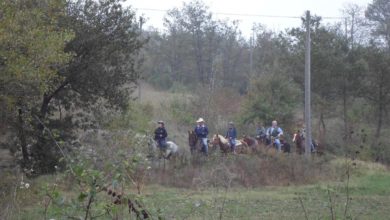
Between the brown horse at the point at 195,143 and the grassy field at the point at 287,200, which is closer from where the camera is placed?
the grassy field at the point at 287,200

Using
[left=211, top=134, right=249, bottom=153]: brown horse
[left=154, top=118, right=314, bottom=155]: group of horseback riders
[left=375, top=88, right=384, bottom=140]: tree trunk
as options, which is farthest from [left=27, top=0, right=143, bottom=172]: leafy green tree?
[left=375, top=88, right=384, bottom=140]: tree trunk

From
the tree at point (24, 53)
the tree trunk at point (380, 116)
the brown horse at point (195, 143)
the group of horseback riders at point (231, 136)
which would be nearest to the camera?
the tree at point (24, 53)

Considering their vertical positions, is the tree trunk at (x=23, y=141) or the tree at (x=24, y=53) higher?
the tree at (x=24, y=53)

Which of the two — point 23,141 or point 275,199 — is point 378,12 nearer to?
point 275,199

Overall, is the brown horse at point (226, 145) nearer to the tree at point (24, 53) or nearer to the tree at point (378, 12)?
the tree at point (24, 53)

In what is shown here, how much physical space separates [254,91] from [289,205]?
2384 cm

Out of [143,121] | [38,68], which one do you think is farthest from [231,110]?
[38,68]

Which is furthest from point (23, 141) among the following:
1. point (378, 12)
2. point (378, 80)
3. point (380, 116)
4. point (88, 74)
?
point (378, 12)

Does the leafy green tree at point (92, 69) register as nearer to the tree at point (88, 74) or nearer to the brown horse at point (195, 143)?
the tree at point (88, 74)

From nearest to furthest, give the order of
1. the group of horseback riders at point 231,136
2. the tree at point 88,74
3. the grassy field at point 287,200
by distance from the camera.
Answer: the grassy field at point 287,200 < the tree at point 88,74 < the group of horseback riders at point 231,136

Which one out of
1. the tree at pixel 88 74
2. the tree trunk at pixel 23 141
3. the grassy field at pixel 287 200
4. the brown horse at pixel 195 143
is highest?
the tree at pixel 88 74

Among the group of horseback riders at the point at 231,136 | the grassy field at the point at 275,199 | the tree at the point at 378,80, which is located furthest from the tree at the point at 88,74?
the tree at the point at 378,80

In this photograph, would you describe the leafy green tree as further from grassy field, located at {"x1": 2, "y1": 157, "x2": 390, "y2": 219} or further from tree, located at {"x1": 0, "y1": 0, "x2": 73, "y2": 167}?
tree, located at {"x1": 0, "y1": 0, "x2": 73, "y2": 167}

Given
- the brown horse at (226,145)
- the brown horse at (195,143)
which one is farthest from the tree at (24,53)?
the brown horse at (226,145)
